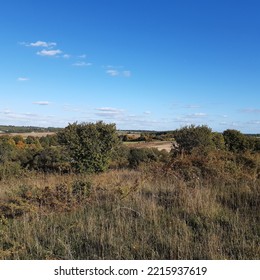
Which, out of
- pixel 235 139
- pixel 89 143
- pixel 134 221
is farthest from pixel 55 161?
pixel 134 221

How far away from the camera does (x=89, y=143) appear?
20016 mm

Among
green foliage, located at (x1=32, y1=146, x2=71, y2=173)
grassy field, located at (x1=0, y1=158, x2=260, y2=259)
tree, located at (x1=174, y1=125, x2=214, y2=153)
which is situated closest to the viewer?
grassy field, located at (x1=0, y1=158, x2=260, y2=259)

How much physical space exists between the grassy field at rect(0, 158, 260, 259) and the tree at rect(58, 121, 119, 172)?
12282 mm

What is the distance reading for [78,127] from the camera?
20703 millimetres

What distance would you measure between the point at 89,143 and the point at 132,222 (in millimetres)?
15148

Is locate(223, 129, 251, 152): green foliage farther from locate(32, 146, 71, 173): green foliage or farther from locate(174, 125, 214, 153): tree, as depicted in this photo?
locate(32, 146, 71, 173): green foliage

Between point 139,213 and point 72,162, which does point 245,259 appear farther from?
point 72,162

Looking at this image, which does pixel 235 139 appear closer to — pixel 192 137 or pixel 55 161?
pixel 192 137

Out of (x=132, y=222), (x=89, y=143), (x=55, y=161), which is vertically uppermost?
(x=89, y=143)

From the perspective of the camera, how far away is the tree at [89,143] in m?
19.9

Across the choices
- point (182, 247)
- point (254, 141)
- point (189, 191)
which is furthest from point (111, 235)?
point (254, 141)

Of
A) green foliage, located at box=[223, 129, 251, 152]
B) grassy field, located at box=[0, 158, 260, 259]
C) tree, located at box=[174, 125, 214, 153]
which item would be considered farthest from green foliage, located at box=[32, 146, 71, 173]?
green foliage, located at box=[223, 129, 251, 152]

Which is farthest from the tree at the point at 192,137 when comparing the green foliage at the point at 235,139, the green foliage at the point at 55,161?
the green foliage at the point at 55,161

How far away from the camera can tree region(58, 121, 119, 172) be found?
19.9m
